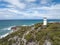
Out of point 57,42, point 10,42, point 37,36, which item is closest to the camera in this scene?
point 57,42

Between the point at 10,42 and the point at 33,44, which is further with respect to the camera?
the point at 10,42

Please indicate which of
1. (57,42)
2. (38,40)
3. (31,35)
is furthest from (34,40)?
(57,42)

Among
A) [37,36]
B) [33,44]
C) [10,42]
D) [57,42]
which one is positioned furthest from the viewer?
[10,42]

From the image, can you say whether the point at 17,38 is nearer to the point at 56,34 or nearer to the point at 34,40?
the point at 34,40

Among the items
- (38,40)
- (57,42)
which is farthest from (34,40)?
(57,42)

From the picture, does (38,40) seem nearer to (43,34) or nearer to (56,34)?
(43,34)

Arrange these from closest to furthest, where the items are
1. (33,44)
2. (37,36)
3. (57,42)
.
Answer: (57,42) → (33,44) → (37,36)

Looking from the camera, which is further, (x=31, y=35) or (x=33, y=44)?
(x=31, y=35)

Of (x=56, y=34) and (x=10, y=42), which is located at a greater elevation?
(x=56, y=34)

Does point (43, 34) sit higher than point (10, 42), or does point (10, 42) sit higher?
point (43, 34)
